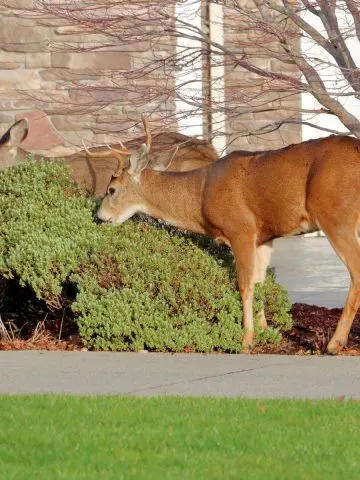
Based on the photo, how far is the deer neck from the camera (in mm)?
11125

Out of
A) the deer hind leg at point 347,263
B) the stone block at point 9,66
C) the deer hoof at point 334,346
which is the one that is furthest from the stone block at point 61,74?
the deer hoof at point 334,346

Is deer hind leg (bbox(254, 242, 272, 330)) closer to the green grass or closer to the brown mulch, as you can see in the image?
the brown mulch

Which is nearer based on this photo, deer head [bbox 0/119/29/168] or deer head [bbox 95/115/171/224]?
deer head [bbox 95/115/171/224]

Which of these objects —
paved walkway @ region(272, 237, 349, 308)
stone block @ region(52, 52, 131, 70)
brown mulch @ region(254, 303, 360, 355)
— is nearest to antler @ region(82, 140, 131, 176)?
brown mulch @ region(254, 303, 360, 355)

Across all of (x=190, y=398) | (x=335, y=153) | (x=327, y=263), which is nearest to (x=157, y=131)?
(x=335, y=153)

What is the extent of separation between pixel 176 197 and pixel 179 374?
249cm

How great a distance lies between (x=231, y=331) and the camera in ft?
34.0

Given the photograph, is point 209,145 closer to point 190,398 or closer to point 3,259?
point 3,259

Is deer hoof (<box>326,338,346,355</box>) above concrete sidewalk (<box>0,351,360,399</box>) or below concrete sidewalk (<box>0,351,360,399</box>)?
below

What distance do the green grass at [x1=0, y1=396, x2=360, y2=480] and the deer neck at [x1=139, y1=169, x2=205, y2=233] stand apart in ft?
11.1

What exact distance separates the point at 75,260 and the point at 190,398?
9.51 feet

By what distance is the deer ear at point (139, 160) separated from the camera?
11.2 m

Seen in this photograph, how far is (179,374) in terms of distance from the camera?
908 cm

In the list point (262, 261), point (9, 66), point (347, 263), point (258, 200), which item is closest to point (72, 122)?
point (9, 66)
